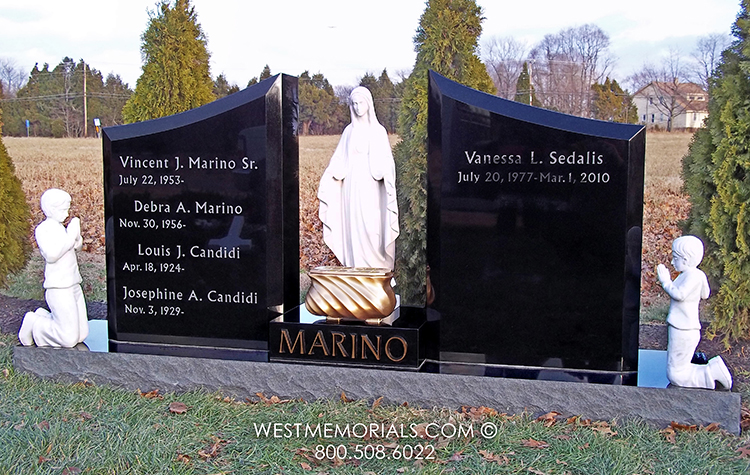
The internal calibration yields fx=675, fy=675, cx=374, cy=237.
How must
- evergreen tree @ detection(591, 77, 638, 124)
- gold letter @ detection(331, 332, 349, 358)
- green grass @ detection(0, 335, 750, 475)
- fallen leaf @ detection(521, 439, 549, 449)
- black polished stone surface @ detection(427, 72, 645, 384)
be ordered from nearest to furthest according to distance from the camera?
green grass @ detection(0, 335, 750, 475)
fallen leaf @ detection(521, 439, 549, 449)
black polished stone surface @ detection(427, 72, 645, 384)
gold letter @ detection(331, 332, 349, 358)
evergreen tree @ detection(591, 77, 638, 124)

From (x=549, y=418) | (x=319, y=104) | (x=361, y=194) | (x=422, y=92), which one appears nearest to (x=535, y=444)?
(x=549, y=418)

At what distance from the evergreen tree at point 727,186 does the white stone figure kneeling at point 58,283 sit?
17.6 ft

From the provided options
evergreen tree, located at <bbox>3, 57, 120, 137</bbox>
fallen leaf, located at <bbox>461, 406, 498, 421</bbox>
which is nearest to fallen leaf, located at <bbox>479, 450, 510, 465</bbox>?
fallen leaf, located at <bbox>461, 406, 498, 421</bbox>

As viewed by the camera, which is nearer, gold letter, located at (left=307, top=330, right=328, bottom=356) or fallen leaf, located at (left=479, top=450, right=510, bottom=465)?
fallen leaf, located at (left=479, top=450, right=510, bottom=465)

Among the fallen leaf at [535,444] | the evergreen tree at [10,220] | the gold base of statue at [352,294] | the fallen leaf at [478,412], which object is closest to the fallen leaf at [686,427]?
the fallen leaf at [535,444]

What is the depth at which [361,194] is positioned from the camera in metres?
5.65

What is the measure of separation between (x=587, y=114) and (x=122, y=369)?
18.2m

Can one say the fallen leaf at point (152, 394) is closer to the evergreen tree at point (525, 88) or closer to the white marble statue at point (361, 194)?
the white marble statue at point (361, 194)

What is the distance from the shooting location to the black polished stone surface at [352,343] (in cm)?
503

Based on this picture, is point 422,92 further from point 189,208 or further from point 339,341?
point 339,341

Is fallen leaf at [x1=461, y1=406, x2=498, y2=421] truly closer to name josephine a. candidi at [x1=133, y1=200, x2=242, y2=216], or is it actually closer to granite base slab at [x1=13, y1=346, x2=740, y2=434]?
granite base slab at [x1=13, y1=346, x2=740, y2=434]

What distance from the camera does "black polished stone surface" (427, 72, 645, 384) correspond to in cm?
476

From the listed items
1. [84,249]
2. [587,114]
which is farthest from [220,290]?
[587,114]

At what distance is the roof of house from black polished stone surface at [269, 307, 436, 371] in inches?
752
